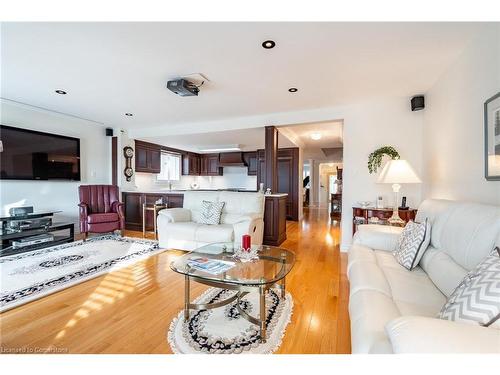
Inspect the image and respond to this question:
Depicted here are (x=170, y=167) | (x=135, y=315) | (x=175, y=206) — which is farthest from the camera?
(x=170, y=167)

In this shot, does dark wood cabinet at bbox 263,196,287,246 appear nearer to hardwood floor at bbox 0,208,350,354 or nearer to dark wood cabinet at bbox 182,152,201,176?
hardwood floor at bbox 0,208,350,354

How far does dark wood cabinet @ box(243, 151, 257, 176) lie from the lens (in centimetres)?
719

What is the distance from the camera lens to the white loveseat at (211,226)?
321 centimetres

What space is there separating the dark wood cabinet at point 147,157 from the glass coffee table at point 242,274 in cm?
426

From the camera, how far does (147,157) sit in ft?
19.6

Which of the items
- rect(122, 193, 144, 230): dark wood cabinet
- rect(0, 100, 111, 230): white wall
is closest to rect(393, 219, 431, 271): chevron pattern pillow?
rect(122, 193, 144, 230): dark wood cabinet

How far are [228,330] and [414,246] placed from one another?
4.86ft

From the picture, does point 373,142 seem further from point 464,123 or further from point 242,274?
point 242,274

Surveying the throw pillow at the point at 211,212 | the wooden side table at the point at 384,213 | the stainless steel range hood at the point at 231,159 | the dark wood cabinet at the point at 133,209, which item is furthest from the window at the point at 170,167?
the wooden side table at the point at 384,213

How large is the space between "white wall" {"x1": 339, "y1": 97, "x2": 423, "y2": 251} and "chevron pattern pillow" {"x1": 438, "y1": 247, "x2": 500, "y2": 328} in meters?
2.64

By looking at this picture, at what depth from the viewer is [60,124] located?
4383 mm

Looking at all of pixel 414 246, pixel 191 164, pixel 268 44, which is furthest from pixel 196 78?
pixel 191 164
